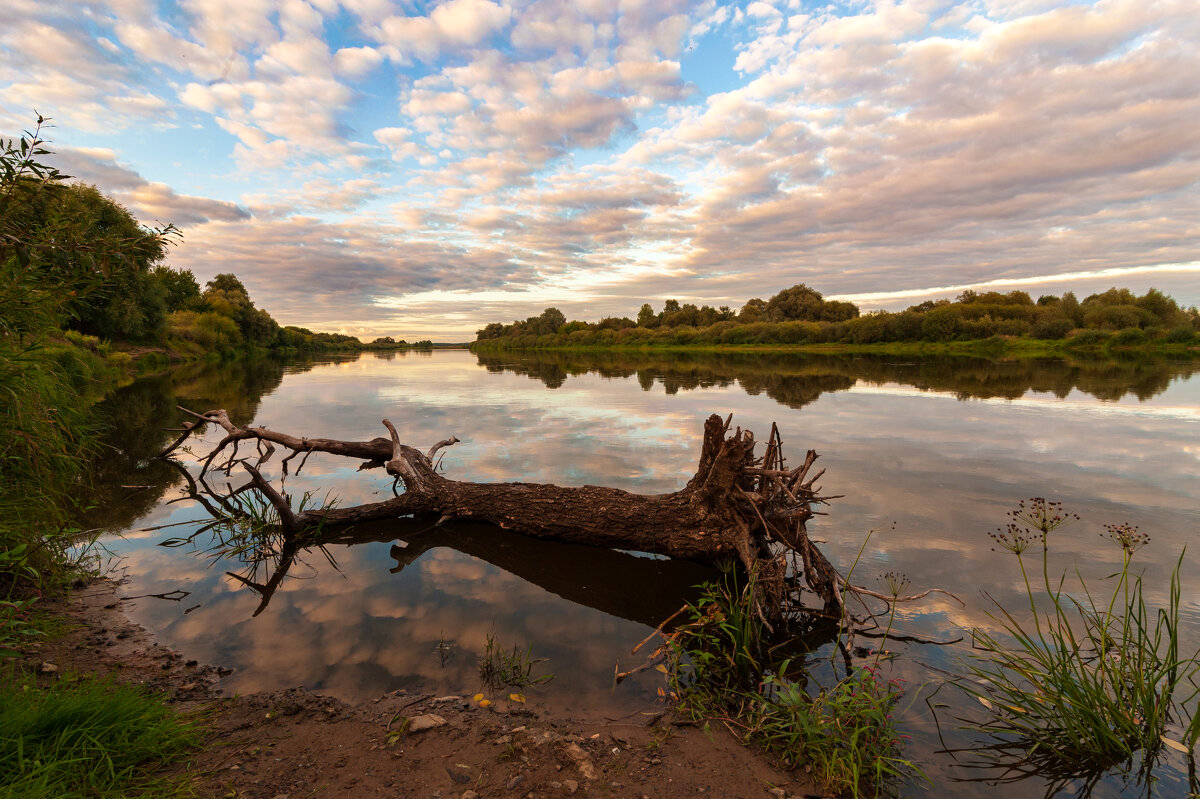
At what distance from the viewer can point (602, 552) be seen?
22.7ft

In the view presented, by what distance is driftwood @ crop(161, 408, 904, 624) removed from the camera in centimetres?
536

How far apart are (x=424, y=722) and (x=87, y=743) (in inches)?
70.5

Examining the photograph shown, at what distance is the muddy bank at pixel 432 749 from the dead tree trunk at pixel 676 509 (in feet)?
6.53

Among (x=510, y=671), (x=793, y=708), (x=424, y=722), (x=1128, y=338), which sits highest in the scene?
(x=1128, y=338)

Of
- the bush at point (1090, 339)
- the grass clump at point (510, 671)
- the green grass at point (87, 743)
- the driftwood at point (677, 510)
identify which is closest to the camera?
the green grass at point (87, 743)

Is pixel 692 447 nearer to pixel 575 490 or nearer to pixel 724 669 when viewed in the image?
pixel 575 490

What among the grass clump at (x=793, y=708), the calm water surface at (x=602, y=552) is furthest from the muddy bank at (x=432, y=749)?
the calm water surface at (x=602, y=552)

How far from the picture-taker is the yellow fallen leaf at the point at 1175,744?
3.21 meters

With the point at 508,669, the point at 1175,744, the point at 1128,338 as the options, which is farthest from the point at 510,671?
the point at 1128,338

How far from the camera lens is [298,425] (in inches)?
615

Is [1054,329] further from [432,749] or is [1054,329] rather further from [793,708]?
[432,749]

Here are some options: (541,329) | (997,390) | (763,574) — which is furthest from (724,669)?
(541,329)

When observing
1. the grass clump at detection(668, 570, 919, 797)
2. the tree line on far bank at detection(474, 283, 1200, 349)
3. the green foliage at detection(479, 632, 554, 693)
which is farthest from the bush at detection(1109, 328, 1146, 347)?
the green foliage at detection(479, 632, 554, 693)

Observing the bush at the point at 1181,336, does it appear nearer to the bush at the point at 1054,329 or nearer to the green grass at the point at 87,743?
the bush at the point at 1054,329
